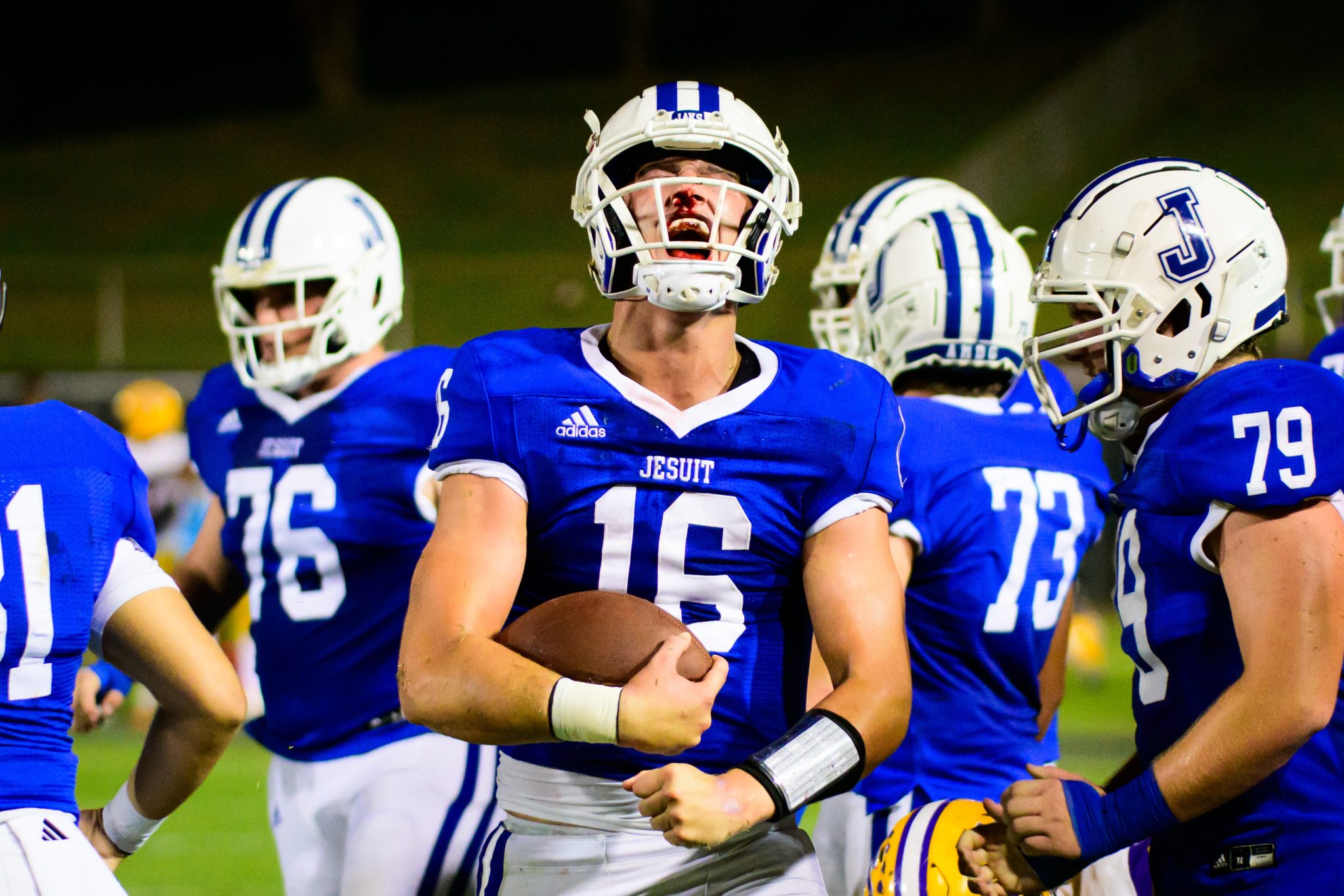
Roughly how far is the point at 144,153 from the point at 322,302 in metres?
17.0

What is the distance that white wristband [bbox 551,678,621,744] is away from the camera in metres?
2.10

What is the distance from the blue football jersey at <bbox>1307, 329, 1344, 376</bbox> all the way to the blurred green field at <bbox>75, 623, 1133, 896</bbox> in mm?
3518

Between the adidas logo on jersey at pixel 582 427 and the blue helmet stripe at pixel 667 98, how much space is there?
1.72 feet

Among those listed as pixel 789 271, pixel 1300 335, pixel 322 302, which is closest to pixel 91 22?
pixel 789 271

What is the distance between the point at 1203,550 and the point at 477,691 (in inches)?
44.3

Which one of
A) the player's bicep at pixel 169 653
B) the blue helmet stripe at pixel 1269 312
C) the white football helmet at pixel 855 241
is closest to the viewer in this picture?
the blue helmet stripe at pixel 1269 312

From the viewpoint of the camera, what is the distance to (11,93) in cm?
2019

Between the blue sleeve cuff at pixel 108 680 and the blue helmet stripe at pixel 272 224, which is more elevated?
the blue helmet stripe at pixel 272 224

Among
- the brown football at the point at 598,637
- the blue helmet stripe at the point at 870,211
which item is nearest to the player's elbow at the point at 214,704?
the brown football at the point at 598,637

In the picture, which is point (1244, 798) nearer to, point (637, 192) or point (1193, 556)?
point (1193, 556)

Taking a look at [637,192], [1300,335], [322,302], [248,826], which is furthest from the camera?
[1300,335]

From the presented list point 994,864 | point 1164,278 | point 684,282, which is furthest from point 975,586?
point 684,282

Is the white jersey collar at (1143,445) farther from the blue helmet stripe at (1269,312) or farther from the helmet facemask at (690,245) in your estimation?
the helmet facemask at (690,245)

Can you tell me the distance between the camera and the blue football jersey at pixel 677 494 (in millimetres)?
2424
